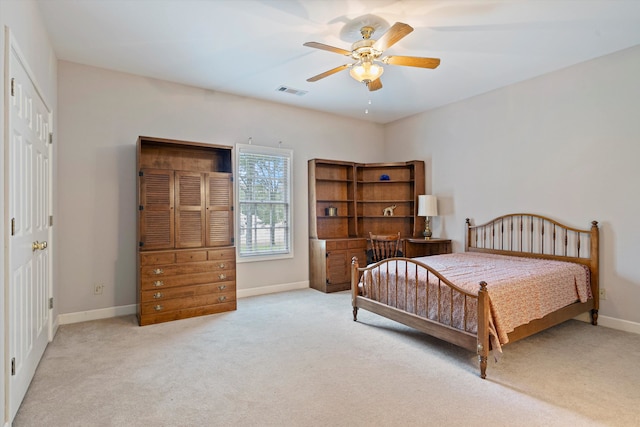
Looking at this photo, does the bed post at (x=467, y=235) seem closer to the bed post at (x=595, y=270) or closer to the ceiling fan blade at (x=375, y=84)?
the bed post at (x=595, y=270)

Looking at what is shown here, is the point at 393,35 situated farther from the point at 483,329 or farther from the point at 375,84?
the point at 483,329

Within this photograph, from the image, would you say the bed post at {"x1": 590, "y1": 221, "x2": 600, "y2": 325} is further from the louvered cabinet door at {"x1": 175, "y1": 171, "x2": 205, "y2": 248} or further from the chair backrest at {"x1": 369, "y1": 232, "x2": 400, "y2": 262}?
the louvered cabinet door at {"x1": 175, "y1": 171, "x2": 205, "y2": 248}

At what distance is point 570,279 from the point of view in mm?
3438

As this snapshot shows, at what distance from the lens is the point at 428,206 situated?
17.5 feet

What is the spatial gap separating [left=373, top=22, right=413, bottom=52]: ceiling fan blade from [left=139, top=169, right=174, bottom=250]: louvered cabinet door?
2.67 meters

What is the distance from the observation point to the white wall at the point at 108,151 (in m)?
3.82

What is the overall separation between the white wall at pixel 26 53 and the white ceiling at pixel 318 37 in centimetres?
21

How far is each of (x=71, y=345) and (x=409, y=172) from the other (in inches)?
204

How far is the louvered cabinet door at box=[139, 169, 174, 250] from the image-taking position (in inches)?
149

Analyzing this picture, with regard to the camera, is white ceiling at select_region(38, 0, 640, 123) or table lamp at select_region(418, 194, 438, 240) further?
table lamp at select_region(418, 194, 438, 240)

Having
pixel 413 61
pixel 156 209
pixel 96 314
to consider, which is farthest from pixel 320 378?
pixel 96 314

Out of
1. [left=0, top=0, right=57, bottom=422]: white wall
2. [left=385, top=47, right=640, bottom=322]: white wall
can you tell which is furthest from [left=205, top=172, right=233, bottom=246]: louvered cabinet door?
[left=385, top=47, right=640, bottom=322]: white wall

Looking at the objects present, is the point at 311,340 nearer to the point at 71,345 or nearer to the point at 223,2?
the point at 71,345

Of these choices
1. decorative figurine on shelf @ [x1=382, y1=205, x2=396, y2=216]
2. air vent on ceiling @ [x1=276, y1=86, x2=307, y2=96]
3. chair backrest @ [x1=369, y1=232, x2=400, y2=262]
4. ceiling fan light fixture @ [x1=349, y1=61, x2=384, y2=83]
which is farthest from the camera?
decorative figurine on shelf @ [x1=382, y1=205, x2=396, y2=216]
